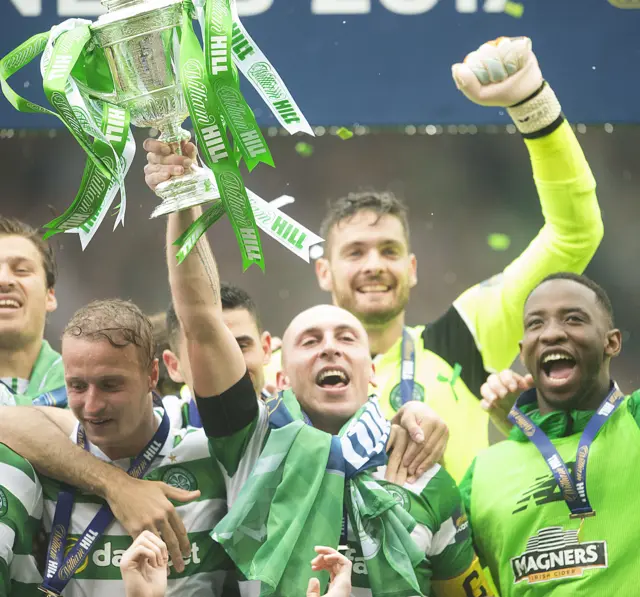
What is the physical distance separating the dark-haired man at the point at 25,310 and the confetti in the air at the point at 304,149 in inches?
50.7

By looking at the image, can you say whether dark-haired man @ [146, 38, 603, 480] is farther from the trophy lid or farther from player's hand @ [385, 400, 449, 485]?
the trophy lid

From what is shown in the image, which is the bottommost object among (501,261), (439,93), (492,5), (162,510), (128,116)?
(162,510)

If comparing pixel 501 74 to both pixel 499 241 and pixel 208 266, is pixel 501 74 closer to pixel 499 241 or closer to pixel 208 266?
pixel 499 241

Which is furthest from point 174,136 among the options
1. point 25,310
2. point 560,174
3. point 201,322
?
point 560,174

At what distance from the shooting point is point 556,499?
3.10m

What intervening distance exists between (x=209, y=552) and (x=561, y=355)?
3.71 ft

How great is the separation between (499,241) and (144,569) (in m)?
2.48

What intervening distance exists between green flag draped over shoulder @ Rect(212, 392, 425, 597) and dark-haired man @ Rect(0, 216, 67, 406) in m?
1.00

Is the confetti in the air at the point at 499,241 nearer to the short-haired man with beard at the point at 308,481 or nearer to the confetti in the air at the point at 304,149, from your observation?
the confetti in the air at the point at 304,149

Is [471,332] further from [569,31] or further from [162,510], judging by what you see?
[162,510]

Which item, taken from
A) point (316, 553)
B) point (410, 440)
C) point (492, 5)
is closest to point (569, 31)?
point (492, 5)

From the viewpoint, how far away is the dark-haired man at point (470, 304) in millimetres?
3912

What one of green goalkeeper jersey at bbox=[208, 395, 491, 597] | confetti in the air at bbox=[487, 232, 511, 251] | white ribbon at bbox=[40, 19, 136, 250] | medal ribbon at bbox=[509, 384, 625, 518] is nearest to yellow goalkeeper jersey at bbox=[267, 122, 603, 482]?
confetti in the air at bbox=[487, 232, 511, 251]

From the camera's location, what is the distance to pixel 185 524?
2.96m
